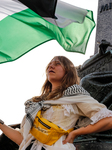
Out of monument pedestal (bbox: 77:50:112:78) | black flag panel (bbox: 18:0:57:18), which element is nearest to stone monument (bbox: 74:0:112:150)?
monument pedestal (bbox: 77:50:112:78)

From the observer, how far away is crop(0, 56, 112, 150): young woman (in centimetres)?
148

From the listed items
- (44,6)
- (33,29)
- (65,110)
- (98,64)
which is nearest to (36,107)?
(65,110)

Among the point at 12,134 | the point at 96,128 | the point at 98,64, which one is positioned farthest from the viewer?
the point at 98,64

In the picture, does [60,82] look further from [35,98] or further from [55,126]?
[55,126]

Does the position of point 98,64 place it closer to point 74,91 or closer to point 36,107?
point 74,91

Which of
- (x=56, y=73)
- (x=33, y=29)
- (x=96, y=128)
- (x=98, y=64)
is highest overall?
(x=33, y=29)

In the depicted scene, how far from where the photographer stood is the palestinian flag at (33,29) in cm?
377

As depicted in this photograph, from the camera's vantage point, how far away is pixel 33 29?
3.96m

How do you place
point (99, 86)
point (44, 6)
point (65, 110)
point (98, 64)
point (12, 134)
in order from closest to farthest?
1. point (65, 110)
2. point (12, 134)
3. point (44, 6)
4. point (99, 86)
5. point (98, 64)

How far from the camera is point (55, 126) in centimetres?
148

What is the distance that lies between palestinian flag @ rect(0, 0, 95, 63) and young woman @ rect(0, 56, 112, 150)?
6.39ft

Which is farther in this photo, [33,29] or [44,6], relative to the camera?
[33,29]

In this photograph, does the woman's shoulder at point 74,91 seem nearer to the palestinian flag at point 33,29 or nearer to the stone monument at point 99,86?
the stone monument at point 99,86

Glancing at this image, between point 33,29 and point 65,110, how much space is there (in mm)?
2663
